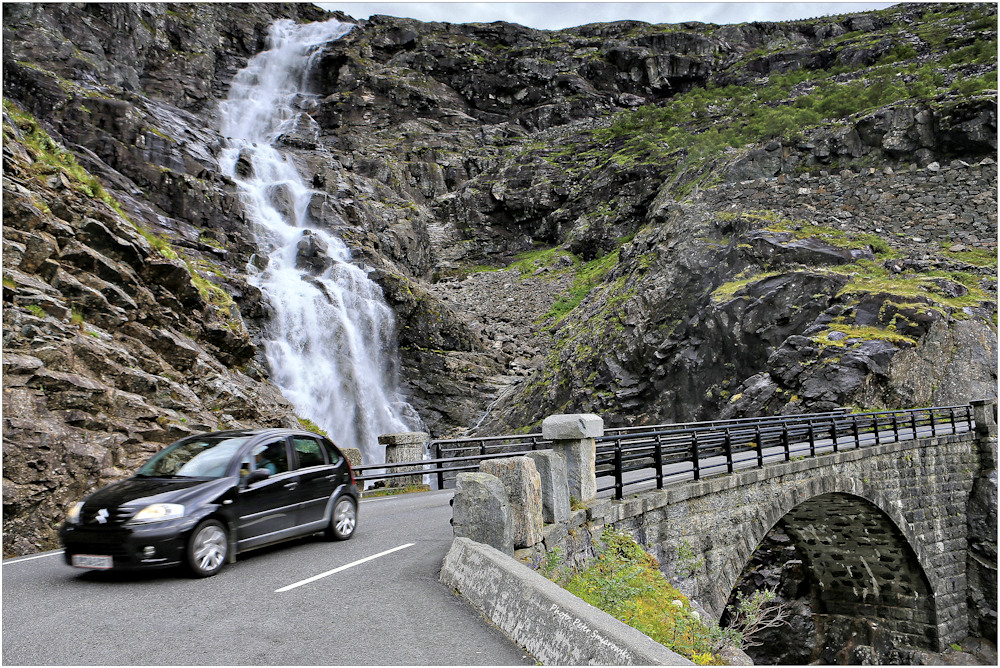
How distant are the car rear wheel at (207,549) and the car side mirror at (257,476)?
55cm

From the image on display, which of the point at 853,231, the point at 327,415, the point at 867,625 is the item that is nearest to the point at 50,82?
the point at 327,415

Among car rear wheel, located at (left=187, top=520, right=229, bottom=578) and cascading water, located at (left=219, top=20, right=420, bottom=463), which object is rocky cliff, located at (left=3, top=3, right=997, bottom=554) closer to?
cascading water, located at (left=219, top=20, right=420, bottom=463)

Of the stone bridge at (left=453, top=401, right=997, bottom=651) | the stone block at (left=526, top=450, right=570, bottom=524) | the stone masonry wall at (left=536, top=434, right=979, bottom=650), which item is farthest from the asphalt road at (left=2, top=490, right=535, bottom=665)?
the stone bridge at (left=453, top=401, right=997, bottom=651)

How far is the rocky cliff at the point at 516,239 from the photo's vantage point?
1455 cm

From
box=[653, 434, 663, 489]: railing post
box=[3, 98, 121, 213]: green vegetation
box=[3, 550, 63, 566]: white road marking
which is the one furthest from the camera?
box=[3, 98, 121, 213]: green vegetation

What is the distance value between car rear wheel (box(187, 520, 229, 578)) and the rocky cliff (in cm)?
573

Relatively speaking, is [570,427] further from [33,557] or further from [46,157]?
[46,157]

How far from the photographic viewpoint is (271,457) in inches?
285

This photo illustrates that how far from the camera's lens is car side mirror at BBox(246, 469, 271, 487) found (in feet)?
22.2

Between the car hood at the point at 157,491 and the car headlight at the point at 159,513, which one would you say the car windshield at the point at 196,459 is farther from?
the car headlight at the point at 159,513

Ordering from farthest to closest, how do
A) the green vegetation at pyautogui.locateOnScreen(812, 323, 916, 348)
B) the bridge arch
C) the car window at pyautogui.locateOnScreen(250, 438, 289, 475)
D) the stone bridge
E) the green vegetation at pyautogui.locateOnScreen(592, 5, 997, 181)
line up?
the green vegetation at pyautogui.locateOnScreen(592, 5, 997, 181) < the green vegetation at pyautogui.locateOnScreen(812, 323, 916, 348) < the bridge arch < the stone bridge < the car window at pyautogui.locateOnScreen(250, 438, 289, 475)

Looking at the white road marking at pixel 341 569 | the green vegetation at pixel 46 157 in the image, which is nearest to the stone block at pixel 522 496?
the white road marking at pixel 341 569

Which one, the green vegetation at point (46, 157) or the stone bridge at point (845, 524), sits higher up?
the green vegetation at point (46, 157)

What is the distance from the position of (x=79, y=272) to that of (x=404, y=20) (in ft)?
257
